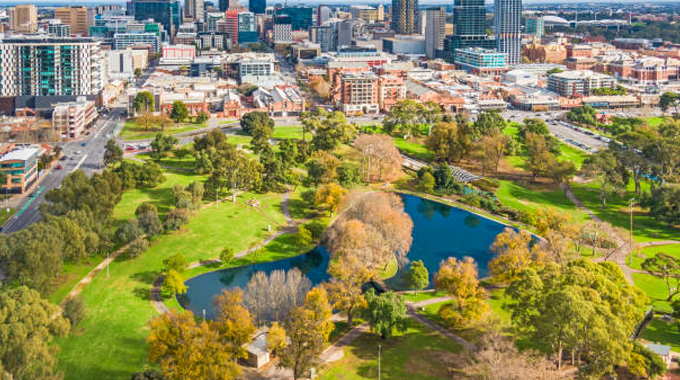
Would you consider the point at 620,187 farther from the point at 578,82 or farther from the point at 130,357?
the point at 578,82

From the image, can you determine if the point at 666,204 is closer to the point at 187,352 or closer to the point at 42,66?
the point at 187,352

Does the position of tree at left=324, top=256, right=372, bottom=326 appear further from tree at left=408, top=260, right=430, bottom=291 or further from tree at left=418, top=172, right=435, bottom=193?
tree at left=418, top=172, right=435, bottom=193

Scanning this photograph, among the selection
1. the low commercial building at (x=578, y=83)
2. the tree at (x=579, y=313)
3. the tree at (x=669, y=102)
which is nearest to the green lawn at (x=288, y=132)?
the low commercial building at (x=578, y=83)

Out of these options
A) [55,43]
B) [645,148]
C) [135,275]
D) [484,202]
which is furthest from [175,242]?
[55,43]

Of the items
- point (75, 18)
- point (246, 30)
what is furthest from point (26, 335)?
point (75, 18)

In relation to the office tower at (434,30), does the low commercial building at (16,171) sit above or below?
below

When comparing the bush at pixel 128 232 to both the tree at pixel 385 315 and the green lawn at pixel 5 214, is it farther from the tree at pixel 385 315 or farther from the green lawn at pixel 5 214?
the tree at pixel 385 315

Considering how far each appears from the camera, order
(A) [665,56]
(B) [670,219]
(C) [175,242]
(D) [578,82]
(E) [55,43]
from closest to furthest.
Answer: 1. (C) [175,242]
2. (B) [670,219]
3. (E) [55,43]
4. (D) [578,82]
5. (A) [665,56]
